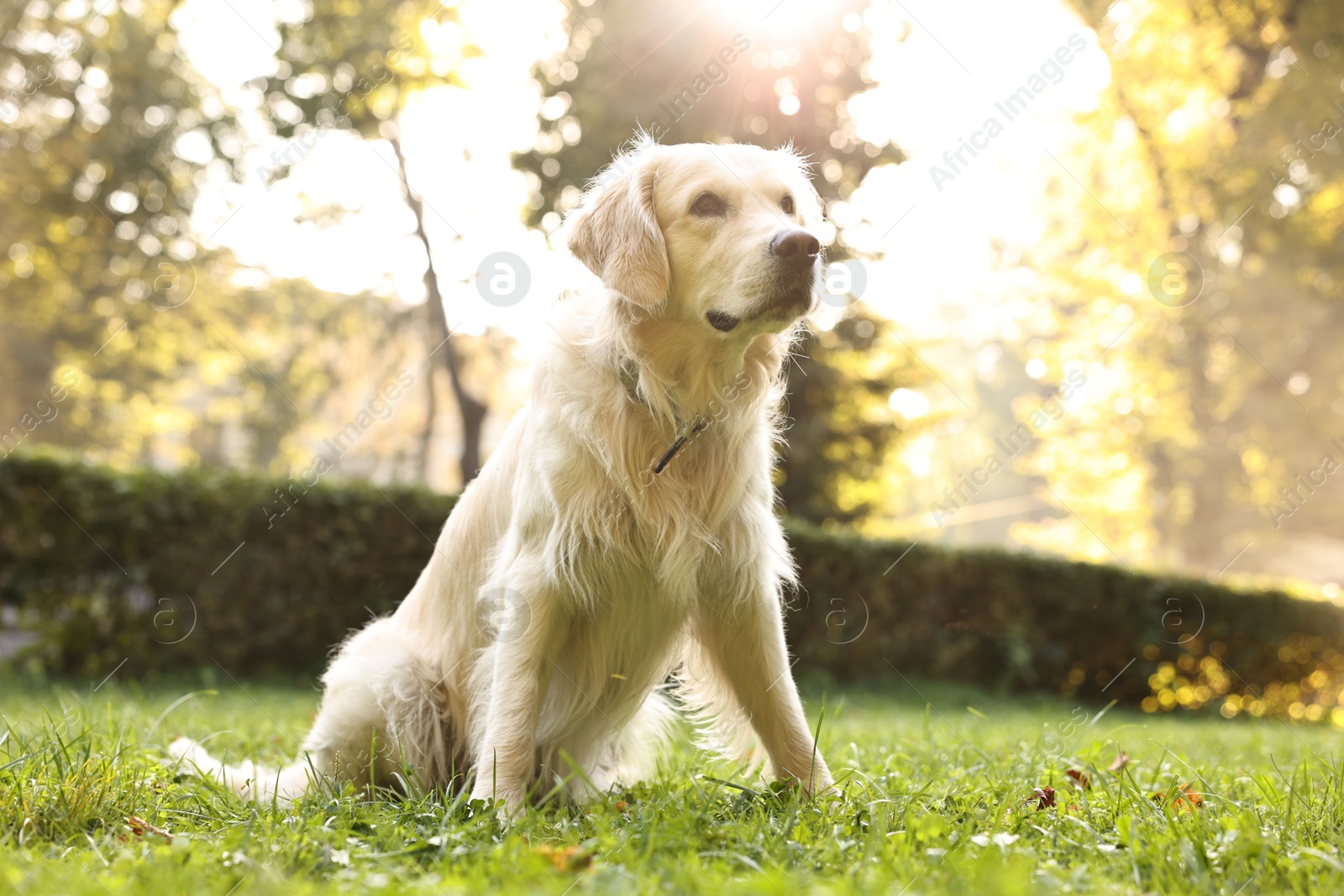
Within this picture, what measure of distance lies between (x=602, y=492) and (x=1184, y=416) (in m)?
18.0

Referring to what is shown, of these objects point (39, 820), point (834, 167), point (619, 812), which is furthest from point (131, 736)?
point (834, 167)

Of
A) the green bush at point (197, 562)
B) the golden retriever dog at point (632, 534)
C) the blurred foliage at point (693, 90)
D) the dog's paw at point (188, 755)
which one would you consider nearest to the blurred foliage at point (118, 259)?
the blurred foliage at point (693, 90)

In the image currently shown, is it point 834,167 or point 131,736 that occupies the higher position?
point 834,167

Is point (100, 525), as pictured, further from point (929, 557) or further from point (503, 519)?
point (929, 557)

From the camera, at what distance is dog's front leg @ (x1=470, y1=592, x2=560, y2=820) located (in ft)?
8.33

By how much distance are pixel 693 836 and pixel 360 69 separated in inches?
550

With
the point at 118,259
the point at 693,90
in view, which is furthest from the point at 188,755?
the point at 118,259

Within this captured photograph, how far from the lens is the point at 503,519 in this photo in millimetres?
2998

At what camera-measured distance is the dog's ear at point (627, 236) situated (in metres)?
2.71

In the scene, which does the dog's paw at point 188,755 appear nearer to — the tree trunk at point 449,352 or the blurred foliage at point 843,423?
the blurred foliage at point 843,423

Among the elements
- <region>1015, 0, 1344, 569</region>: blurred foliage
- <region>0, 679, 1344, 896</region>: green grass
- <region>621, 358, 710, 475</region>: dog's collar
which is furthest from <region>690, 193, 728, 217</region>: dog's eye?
<region>1015, 0, 1344, 569</region>: blurred foliage

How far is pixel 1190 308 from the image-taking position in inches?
625

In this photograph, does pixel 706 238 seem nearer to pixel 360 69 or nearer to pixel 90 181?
pixel 360 69

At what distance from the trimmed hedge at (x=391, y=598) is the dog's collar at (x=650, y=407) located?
273 cm
